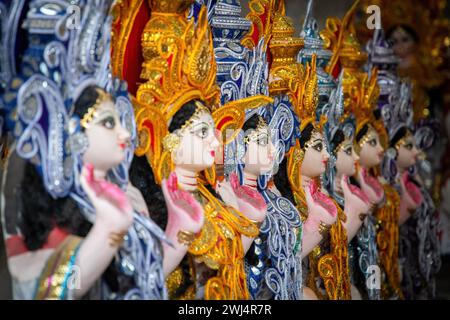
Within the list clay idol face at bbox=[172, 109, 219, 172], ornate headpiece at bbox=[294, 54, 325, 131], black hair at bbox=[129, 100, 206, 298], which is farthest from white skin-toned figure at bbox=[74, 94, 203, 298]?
ornate headpiece at bbox=[294, 54, 325, 131]

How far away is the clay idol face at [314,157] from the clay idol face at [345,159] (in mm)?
569

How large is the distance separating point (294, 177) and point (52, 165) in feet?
6.42

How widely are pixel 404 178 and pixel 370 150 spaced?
35.9 inches

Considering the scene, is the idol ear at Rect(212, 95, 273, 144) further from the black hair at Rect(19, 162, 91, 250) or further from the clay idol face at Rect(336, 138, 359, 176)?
the clay idol face at Rect(336, 138, 359, 176)

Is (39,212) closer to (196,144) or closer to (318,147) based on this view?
(196,144)

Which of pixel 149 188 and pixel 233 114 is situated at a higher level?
pixel 233 114

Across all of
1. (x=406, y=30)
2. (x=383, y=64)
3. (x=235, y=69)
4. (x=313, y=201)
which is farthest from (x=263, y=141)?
(x=406, y=30)

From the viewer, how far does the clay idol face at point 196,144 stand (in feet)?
15.5

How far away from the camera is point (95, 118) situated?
4.17 m

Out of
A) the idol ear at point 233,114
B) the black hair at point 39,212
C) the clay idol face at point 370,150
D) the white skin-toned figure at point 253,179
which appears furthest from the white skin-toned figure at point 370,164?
the black hair at point 39,212

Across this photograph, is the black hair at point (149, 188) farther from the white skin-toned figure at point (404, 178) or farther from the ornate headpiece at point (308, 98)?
the white skin-toned figure at point (404, 178)

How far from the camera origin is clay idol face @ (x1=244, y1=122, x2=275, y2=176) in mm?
5352

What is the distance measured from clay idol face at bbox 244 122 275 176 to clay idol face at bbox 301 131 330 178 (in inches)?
20.0

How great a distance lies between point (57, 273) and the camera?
4066mm
